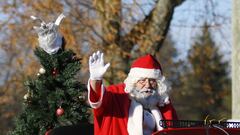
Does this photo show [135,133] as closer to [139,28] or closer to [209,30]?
[139,28]

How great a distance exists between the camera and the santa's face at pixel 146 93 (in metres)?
5.35

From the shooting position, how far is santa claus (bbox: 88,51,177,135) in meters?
5.25

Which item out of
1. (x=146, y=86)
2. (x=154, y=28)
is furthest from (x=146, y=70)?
(x=154, y=28)

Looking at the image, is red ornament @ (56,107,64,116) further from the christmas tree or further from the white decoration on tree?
the white decoration on tree

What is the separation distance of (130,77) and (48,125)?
1.36 meters

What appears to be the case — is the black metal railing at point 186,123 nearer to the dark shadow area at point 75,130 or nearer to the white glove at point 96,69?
the white glove at point 96,69

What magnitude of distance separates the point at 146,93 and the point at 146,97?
0.04m

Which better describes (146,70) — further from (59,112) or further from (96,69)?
(59,112)

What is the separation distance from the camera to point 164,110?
18.3ft

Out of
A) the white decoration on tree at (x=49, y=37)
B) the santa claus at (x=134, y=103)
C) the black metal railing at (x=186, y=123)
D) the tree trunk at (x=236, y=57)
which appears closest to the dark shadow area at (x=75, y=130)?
the santa claus at (x=134, y=103)

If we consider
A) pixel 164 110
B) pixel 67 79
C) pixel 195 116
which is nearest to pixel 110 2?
pixel 67 79

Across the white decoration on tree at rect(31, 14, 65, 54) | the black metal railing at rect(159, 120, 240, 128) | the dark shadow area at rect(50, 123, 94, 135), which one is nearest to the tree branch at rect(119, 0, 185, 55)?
the white decoration on tree at rect(31, 14, 65, 54)

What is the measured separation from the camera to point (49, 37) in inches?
242

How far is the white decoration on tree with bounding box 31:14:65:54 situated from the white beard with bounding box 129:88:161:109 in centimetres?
114
